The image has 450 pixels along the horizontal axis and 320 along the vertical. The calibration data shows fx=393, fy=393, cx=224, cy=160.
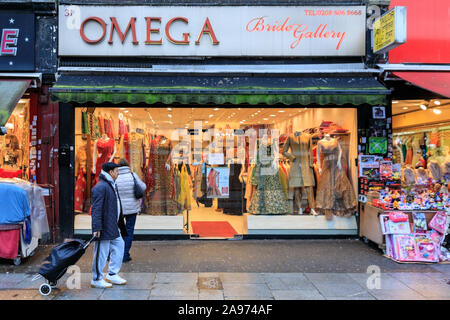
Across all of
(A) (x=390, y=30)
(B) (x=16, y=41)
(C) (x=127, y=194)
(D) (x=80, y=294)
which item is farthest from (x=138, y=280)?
(A) (x=390, y=30)

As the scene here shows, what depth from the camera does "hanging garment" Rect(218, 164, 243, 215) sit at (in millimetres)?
9391

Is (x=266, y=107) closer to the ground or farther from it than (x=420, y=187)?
farther from it

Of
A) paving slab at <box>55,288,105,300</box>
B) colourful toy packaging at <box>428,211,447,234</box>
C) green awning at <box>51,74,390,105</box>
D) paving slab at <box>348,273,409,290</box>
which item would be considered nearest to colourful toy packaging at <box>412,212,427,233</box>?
colourful toy packaging at <box>428,211,447,234</box>

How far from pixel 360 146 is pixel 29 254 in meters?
7.04

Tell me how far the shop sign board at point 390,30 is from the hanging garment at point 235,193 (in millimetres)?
4044

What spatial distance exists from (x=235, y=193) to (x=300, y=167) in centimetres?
165

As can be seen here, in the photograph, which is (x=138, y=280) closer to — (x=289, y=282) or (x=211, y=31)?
(x=289, y=282)

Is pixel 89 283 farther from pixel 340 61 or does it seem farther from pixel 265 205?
pixel 340 61

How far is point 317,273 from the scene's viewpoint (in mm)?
6520

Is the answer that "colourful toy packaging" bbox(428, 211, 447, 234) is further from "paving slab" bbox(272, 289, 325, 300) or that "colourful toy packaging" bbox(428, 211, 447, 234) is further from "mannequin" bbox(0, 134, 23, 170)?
"mannequin" bbox(0, 134, 23, 170)

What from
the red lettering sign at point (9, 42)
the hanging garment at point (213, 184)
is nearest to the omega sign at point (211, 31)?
the red lettering sign at point (9, 42)

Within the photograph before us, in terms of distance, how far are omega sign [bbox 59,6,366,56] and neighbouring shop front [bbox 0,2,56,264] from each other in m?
0.64

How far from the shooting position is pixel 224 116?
930 cm

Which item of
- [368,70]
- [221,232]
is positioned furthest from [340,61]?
[221,232]
